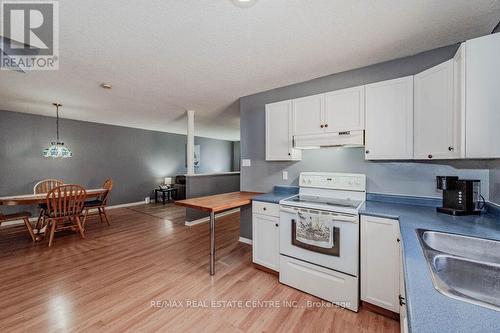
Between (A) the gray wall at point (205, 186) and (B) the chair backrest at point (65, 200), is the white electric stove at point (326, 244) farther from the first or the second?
(B) the chair backrest at point (65, 200)

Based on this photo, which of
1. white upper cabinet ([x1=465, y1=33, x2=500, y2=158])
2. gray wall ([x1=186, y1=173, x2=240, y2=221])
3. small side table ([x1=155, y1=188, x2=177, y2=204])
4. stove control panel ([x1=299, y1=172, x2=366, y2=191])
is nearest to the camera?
white upper cabinet ([x1=465, y1=33, x2=500, y2=158])

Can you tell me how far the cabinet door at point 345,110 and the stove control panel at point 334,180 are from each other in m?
0.53

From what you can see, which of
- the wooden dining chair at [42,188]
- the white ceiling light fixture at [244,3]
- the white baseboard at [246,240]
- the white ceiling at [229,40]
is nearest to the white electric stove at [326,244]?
the white baseboard at [246,240]

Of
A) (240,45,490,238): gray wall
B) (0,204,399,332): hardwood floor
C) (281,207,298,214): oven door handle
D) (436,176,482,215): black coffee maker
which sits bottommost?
(0,204,399,332): hardwood floor

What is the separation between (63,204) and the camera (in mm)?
3334

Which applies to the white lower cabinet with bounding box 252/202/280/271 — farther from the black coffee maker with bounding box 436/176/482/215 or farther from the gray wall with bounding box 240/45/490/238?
the black coffee maker with bounding box 436/176/482/215

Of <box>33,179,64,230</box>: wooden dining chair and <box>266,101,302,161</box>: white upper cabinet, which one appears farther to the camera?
<box>33,179,64,230</box>: wooden dining chair

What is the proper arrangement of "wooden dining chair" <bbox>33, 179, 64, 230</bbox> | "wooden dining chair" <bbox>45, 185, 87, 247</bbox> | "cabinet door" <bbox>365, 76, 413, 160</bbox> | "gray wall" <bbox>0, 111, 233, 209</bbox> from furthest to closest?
1. "gray wall" <bbox>0, 111, 233, 209</bbox>
2. "wooden dining chair" <bbox>33, 179, 64, 230</bbox>
3. "wooden dining chair" <bbox>45, 185, 87, 247</bbox>
4. "cabinet door" <bbox>365, 76, 413, 160</bbox>

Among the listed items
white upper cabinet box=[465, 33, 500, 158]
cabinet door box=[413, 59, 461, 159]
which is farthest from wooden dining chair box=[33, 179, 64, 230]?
white upper cabinet box=[465, 33, 500, 158]

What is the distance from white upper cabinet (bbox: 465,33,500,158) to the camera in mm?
1315

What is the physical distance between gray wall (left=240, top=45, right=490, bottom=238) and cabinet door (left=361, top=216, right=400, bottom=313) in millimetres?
693

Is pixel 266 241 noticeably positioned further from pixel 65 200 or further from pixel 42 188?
pixel 42 188

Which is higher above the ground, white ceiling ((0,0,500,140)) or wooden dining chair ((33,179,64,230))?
white ceiling ((0,0,500,140))

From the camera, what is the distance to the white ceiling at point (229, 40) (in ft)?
4.80
